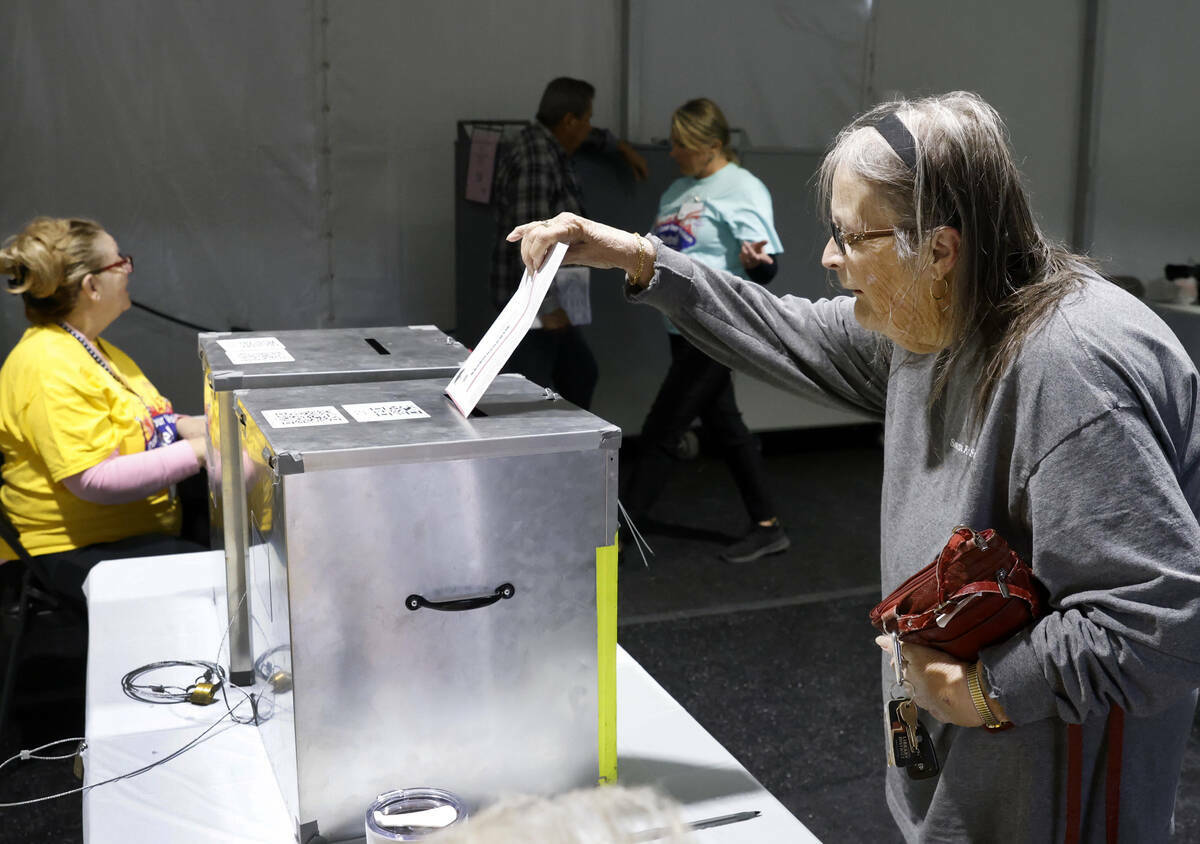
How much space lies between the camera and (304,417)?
104 cm

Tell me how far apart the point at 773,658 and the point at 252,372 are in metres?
2.20

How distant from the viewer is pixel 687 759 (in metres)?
1.20

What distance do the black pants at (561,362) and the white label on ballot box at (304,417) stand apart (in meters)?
2.96

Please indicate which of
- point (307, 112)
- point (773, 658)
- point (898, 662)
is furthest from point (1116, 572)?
point (307, 112)

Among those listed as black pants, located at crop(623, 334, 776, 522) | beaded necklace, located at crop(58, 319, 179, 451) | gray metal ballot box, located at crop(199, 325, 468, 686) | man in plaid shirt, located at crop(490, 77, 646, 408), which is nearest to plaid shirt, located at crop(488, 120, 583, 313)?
man in plaid shirt, located at crop(490, 77, 646, 408)

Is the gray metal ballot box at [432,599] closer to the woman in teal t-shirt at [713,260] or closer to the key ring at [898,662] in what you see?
the key ring at [898,662]

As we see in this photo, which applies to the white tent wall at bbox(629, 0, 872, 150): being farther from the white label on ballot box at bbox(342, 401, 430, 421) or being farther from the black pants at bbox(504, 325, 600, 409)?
the white label on ballot box at bbox(342, 401, 430, 421)

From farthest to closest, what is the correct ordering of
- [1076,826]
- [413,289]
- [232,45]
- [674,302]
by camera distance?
[413,289], [232,45], [674,302], [1076,826]

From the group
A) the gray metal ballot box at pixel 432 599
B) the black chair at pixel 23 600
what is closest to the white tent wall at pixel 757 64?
the black chair at pixel 23 600

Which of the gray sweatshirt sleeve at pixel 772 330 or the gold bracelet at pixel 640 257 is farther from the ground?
the gold bracelet at pixel 640 257

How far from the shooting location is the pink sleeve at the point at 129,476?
2.20m

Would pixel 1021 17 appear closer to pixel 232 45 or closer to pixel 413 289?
pixel 413 289

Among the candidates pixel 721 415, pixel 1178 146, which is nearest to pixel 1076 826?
pixel 721 415

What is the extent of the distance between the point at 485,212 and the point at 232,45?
1.18 m
